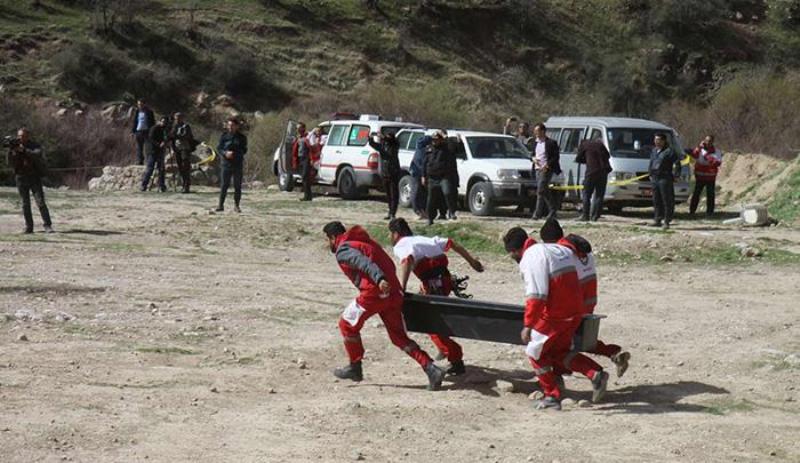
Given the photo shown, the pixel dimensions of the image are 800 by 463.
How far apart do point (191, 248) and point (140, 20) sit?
1489 inches

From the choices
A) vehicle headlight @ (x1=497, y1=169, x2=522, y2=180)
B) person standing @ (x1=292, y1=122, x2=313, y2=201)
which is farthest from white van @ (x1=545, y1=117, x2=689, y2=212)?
person standing @ (x1=292, y1=122, x2=313, y2=201)

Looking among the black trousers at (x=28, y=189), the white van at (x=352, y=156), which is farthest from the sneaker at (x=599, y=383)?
the white van at (x=352, y=156)

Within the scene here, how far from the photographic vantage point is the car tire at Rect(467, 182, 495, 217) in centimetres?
2358

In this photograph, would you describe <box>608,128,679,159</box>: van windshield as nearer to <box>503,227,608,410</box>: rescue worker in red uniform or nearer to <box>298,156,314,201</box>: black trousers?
<box>298,156,314,201</box>: black trousers

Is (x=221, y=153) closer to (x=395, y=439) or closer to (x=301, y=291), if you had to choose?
(x=301, y=291)

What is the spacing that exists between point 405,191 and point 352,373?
50.1 feet

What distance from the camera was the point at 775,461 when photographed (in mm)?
8047

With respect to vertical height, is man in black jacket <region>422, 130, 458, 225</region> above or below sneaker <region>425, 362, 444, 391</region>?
above

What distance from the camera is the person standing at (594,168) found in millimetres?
21516

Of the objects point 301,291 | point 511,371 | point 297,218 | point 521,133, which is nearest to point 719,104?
point 521,133

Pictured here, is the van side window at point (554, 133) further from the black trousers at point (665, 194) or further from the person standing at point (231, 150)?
the person standing at point (231, 150)

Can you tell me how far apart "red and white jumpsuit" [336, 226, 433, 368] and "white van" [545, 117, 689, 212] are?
1447 centimetres

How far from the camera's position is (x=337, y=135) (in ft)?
92.0

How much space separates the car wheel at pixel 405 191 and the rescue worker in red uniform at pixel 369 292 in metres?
15.0
